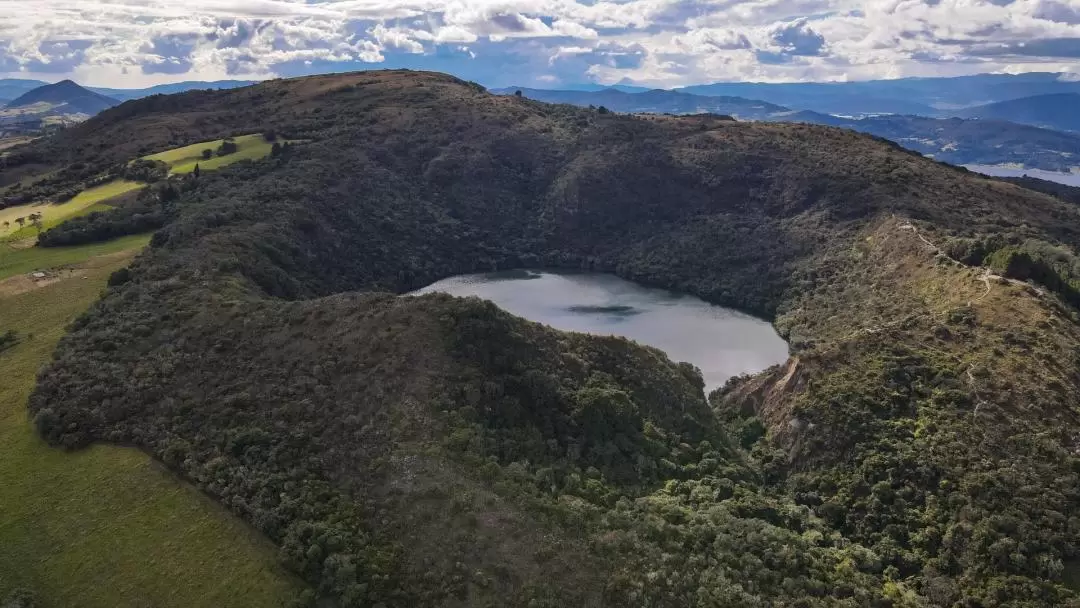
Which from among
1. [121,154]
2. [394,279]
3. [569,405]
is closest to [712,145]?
[394,279]

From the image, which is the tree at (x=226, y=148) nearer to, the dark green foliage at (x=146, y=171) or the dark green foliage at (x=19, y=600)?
the dark green foliage at (x=146, y=171)

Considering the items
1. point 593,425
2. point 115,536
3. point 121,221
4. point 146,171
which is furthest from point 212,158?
point 593,425

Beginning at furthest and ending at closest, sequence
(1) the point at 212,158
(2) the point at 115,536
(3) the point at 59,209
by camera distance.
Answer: (1) the point at 212,158 → (3) the point at 59,209 → (2) the point at 115,536

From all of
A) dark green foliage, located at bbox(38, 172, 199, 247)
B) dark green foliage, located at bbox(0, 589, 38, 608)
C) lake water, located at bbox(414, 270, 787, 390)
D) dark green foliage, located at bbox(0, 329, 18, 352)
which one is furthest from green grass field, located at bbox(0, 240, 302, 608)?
lake water, located at bbox(414, 270, 787, 390)

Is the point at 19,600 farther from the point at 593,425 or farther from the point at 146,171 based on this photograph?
the point at 146,171

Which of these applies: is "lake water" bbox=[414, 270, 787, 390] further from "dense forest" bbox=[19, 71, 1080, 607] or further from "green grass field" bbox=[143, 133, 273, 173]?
"green grass field" bbox=[143, 133, 273, 173]

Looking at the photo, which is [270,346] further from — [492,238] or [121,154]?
[121,154]

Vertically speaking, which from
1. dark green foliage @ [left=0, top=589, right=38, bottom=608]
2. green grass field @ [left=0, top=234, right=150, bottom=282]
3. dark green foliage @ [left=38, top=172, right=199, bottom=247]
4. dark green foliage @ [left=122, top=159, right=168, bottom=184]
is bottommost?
dark green foliage @ [left=0, top=589, right=38, bottom=608]
